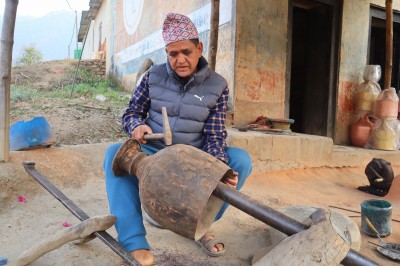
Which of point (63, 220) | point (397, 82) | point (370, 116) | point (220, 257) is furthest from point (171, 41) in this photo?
point (397, 82)

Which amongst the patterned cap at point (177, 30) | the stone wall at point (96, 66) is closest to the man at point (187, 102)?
the patterned cap at point (177, 30)

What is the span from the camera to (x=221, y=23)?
527cm

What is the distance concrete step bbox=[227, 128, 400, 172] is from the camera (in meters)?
4.27

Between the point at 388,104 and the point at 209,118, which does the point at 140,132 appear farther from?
the point at 388,104

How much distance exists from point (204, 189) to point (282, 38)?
4722 millimetres

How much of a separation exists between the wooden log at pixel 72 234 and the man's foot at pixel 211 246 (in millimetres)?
665

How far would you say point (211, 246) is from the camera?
6.80 ft

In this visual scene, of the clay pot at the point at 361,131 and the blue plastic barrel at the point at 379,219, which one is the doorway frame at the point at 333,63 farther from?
the blue plastic barrel at the point at 379,219

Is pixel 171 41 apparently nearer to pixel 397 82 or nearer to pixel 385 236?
pixel 385 236

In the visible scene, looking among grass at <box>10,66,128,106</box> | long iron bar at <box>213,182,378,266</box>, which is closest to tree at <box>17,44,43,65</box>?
grass at <box>10,66,128,106</box>

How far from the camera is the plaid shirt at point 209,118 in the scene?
78.9 inches

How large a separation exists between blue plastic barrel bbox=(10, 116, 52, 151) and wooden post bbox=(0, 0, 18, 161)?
41cm

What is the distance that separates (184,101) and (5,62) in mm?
1851

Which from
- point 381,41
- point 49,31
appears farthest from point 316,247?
point 49,31
